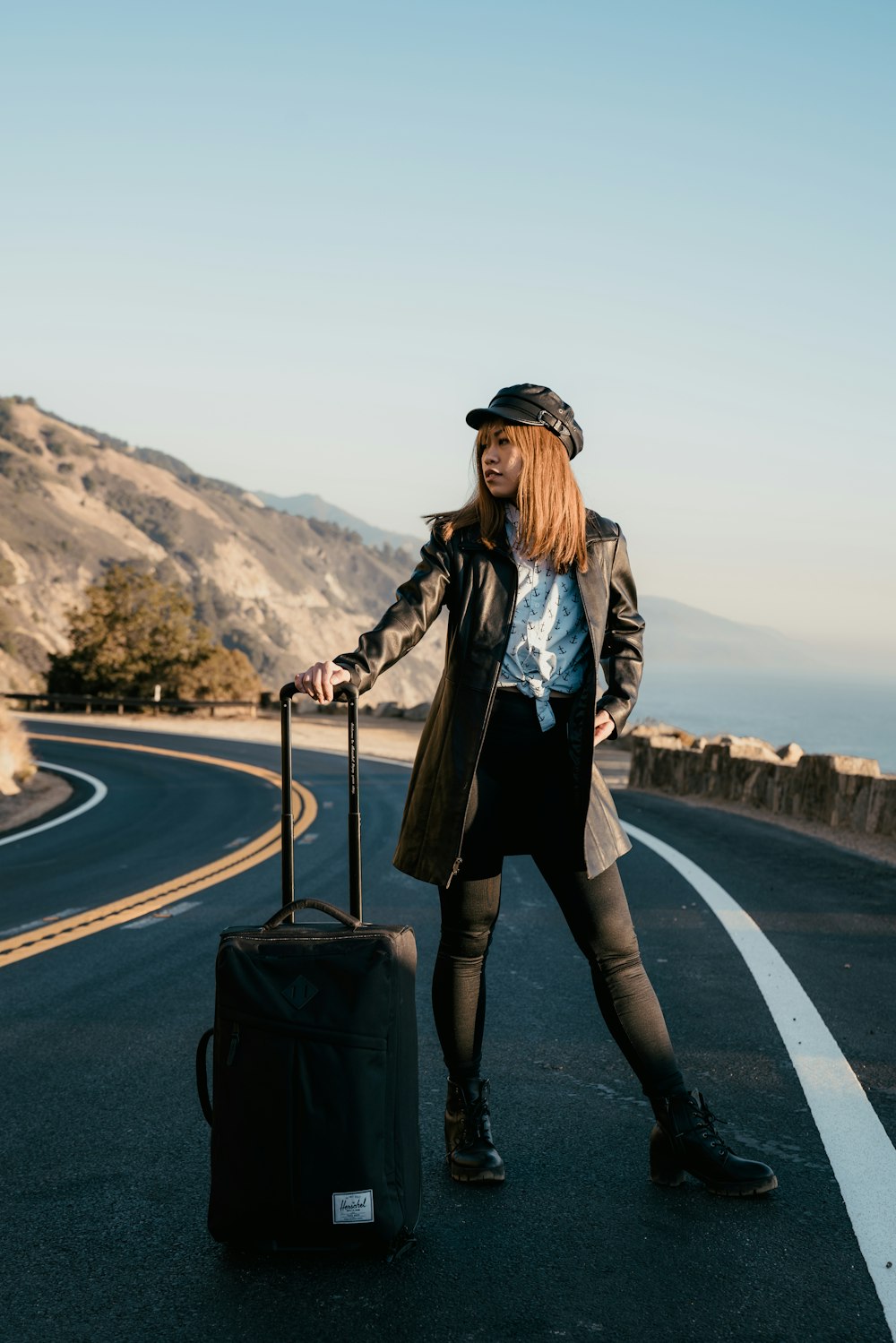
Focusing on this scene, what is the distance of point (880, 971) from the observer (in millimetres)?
6055

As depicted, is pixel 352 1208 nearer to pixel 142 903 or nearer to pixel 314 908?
pixel 314 908

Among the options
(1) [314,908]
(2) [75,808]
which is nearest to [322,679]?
(1) [314,908]

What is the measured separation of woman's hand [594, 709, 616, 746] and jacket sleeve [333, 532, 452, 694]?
21.7 inches

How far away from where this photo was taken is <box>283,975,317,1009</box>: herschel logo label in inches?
118

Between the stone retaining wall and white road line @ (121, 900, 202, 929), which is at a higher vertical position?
the stone retaining wall

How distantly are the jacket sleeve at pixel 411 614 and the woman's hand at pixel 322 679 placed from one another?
0.40 ft

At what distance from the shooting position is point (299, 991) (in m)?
3.01

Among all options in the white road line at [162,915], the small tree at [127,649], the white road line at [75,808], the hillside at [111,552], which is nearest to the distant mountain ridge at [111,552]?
the hillside at [111,552]

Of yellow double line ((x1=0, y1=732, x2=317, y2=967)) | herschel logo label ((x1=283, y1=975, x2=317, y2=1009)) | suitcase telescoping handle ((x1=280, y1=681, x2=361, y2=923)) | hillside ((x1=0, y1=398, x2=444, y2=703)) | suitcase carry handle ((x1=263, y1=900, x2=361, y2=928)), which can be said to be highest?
hillside ((x1=0, y1=398, x2=444, y2=703))

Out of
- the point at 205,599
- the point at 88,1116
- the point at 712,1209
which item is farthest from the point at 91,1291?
the point at 205,599

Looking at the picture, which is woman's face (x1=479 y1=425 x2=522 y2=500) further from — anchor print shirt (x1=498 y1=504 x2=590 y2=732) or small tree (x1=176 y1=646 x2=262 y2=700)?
small tree (x1=176 y1=646 x2=262 y2=700)

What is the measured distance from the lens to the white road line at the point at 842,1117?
3104 millimetres

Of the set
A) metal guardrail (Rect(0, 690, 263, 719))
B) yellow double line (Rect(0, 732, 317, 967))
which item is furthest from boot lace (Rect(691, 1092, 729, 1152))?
metal guardrail (Rect(0, 690, 263, 719))

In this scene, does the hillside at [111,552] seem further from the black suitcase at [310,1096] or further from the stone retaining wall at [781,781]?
the black suitcase at [310,1096]
